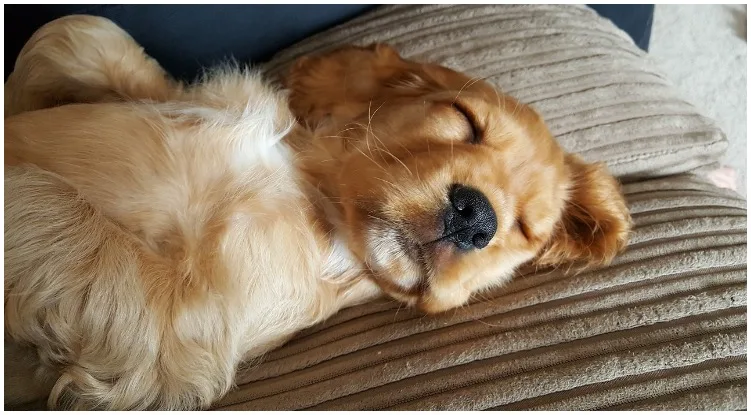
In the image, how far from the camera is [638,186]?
4.83 feet

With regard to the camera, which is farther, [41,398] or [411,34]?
[411,34]

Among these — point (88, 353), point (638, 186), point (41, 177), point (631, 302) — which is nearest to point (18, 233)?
point (41, 177)

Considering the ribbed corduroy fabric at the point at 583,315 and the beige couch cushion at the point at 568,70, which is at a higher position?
the beige couch cushion at the point at 568,70

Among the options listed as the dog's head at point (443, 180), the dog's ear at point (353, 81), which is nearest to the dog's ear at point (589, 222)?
the dog's head at point (443, 180)

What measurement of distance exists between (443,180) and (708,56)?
199 cm

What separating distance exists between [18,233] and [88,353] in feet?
0.71

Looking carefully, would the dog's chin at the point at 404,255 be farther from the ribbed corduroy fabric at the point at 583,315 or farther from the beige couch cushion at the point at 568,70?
the beige couch cushion at the point at 568,70

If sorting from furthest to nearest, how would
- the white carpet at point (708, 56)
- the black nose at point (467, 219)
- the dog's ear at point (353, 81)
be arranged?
the white carpet at point (708, 56)
the dog's ear at point (353, 81)
the black nose at point (467, 219)

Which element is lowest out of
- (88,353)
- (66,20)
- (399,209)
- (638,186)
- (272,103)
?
(638,186)

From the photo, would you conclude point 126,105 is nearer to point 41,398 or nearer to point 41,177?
point 41,177

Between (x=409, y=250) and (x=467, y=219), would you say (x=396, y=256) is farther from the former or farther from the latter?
(x=467, y=219)

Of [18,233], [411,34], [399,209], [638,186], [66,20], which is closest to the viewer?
[18,233]

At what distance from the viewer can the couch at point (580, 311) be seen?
3.19 feet

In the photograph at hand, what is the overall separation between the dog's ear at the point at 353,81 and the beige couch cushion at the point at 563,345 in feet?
1.54
